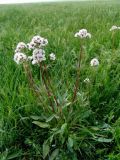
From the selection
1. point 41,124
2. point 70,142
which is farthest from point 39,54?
point 70,142

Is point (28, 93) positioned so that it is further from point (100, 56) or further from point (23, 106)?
point (100, 56)

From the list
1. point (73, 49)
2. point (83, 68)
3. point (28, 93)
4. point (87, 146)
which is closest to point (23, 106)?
point (28, 93)

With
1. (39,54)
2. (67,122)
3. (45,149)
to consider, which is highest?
(39,54)

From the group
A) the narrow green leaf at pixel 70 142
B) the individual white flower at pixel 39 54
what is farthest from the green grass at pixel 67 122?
the individual white flower at pixel 39 54

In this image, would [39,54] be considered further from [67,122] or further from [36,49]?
[67,122]

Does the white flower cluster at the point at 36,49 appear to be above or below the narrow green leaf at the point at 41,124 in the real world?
above

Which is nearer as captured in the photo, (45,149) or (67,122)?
(45,149)

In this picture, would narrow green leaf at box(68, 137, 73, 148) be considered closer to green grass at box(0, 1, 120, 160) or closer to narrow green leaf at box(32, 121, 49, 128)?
green grass at box(0, 1, 120, 160)

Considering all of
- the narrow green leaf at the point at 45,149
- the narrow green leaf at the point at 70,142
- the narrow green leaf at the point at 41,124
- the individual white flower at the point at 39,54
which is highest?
the individual white flower at the point at 39,54

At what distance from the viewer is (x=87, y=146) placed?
2730 mm

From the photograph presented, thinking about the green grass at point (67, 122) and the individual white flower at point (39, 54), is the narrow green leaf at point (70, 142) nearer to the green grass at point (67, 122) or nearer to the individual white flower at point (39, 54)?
the green grass at point (67, 122)

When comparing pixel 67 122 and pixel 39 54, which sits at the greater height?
pixel 39 54

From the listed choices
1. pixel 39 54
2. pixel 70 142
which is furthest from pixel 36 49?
pixel 70 142

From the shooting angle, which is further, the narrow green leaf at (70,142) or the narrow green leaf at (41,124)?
the narrow green leaf at (41,124)
